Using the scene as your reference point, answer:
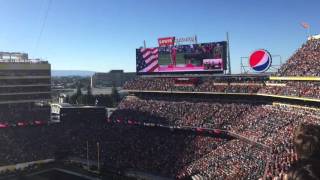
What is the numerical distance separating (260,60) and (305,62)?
735 centimetres

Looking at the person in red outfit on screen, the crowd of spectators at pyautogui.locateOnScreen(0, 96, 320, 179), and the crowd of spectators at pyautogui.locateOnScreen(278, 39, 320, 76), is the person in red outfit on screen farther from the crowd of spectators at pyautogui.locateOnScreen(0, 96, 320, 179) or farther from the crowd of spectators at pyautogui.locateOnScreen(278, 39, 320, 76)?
the crowd of spectators at pyautogui.locateOnScreen(278, 39, 320, 76)

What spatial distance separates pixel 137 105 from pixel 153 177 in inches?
1042

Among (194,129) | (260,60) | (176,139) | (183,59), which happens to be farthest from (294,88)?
(183,59)

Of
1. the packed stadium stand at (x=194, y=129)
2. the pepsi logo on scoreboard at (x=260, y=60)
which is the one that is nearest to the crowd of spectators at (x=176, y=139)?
the packed stadium stand at (x=194, y=129)

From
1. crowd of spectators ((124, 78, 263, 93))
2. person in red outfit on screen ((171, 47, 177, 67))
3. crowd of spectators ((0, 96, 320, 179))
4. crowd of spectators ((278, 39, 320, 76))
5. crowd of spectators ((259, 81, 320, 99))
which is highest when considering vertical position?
person in red outfit on screen ((171, 47, 177, 67))

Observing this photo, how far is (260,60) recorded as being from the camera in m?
59.5

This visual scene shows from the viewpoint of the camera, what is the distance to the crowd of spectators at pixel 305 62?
49.8 m

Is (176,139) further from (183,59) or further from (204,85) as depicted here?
(183,59)

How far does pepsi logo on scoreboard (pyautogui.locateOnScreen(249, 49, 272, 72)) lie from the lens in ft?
193

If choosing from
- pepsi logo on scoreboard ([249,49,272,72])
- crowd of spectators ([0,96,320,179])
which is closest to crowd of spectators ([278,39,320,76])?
pepsi logo on scoreboard ([249,49,272,72])

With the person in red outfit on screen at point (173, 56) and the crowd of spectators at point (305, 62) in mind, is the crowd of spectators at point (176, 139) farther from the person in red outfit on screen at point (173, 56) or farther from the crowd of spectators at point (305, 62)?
the person in red outfit on screen at point (173, 56)

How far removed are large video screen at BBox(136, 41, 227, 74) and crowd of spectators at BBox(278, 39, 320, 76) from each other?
37.2ft

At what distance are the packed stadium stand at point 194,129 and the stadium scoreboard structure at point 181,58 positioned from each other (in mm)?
1697

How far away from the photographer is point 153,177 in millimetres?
50219
